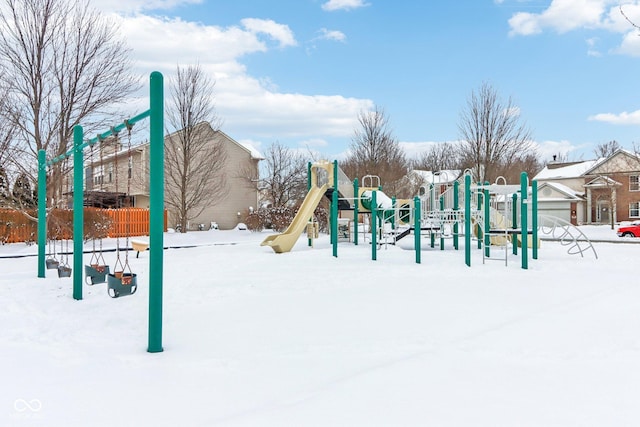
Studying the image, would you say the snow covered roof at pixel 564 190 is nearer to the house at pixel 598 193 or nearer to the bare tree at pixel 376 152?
the house at pixel 598 193

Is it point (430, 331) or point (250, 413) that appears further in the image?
point (430, 331)

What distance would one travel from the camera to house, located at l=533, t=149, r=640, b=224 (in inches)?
1601

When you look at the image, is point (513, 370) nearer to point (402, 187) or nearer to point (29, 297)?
point (29, 297)

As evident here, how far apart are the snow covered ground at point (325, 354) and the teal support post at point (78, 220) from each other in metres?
0.33

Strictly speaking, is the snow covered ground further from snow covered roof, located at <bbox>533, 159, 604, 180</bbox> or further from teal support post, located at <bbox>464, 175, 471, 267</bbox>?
snow covered roof, located at <bbox>533, 159, 604, 180</bbox>

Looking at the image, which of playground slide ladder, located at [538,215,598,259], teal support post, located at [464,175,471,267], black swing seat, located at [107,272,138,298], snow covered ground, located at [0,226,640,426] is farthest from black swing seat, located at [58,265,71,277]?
playground slide ladder, located at [538,215,598,259]

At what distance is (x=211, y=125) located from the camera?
89.1ft

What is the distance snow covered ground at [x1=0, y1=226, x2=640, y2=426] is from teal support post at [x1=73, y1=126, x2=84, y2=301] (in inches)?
12.9

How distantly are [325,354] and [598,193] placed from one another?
4524 centimetres

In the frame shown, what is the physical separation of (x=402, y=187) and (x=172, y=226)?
17521mm

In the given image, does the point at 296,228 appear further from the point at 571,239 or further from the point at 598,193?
the point at 598,193

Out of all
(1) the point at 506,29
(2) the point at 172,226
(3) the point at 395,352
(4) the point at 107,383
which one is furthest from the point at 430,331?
(2) the point at 172,226

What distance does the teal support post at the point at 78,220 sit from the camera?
7.66m

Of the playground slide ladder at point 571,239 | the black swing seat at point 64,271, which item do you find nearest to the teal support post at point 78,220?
the black swing seat at point 64,271
